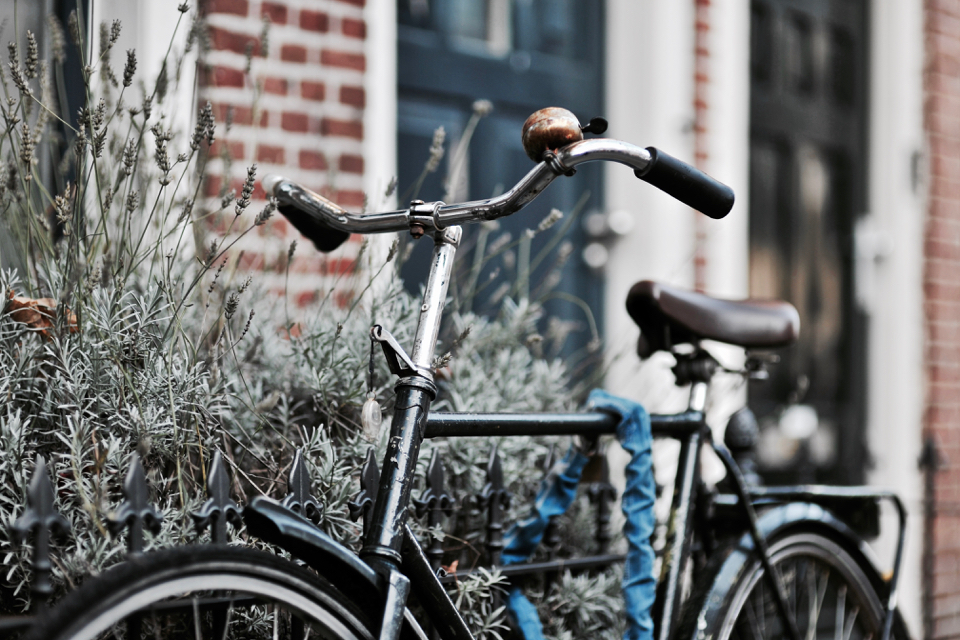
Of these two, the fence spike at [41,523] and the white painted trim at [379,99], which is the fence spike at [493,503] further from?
the white painted trim at [379,99]

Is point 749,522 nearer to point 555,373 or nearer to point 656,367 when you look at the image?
point 555,373

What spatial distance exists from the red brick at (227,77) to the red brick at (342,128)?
269 millimetres

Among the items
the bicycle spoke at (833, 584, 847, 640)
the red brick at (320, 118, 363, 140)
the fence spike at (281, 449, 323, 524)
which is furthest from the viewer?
the red brick at (320, 118, 363, 140)

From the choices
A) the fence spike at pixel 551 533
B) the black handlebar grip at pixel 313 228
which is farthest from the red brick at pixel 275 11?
the fence spike at pixel 551 533

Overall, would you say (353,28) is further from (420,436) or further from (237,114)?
(420,436)

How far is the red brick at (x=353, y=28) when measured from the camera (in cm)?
280

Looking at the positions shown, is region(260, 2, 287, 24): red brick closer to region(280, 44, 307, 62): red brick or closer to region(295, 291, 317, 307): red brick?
region(280, 44, 307, 62): red brick

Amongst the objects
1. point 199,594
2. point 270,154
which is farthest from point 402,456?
point 270,154

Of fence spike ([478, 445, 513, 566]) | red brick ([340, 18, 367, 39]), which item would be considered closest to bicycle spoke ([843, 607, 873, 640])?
fence spike ([478, 445, 513, 566])

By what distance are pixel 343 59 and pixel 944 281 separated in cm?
306

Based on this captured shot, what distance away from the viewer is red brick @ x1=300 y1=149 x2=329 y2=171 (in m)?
2.75

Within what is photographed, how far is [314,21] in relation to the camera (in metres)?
2.76

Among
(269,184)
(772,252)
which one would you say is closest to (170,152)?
(269,184)

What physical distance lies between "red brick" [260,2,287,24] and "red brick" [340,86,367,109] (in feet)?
0.85
